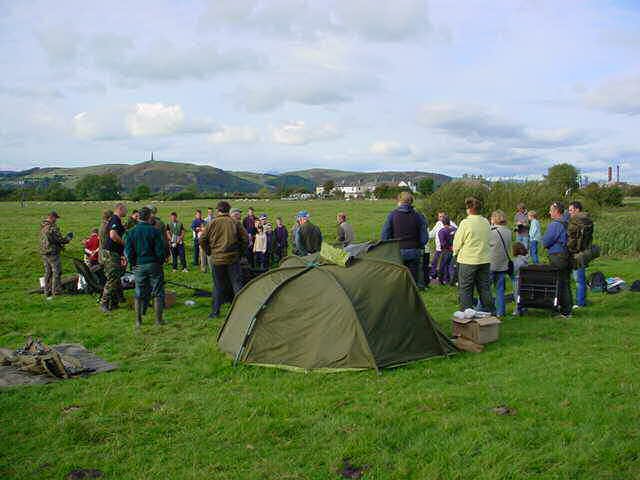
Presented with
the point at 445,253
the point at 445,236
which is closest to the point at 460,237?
the point at 445,253

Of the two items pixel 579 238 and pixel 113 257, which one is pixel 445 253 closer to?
pixel 579 238

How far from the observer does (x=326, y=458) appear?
15.8 feet

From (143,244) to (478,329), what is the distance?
5885 mm

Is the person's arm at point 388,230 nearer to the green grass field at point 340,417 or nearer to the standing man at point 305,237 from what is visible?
the standing man at point 305,237

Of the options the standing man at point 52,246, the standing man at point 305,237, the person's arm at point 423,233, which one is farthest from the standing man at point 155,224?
the person's arm at point 423,233

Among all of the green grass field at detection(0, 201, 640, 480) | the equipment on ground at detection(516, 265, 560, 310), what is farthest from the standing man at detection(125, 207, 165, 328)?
the equipment on ground at detection(516, 265, 560, 310)

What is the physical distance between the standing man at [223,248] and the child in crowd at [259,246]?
6.34m

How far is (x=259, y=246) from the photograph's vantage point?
674 inches

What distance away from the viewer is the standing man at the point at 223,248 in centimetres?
1040

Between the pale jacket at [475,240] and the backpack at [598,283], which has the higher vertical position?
the pale jacket at [475,240]

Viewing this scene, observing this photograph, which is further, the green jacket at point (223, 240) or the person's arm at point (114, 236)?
the person's arm at point (114, 236)

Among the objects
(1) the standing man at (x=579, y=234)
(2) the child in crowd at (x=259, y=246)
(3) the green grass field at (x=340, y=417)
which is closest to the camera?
(3) the green grass field at (x=340, y=417)

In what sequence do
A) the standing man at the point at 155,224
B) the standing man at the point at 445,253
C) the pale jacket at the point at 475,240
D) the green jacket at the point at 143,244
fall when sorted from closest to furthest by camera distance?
1. the pale jacket at the point at 475,240
2. the green jacket at the point at 143,244
3. the standing man at the point at 155,224
4. the standing man at the point at 445,253

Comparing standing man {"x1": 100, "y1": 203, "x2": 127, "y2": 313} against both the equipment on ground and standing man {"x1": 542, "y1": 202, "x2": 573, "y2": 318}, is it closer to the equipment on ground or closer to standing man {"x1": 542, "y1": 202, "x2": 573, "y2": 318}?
the equipment on ground
